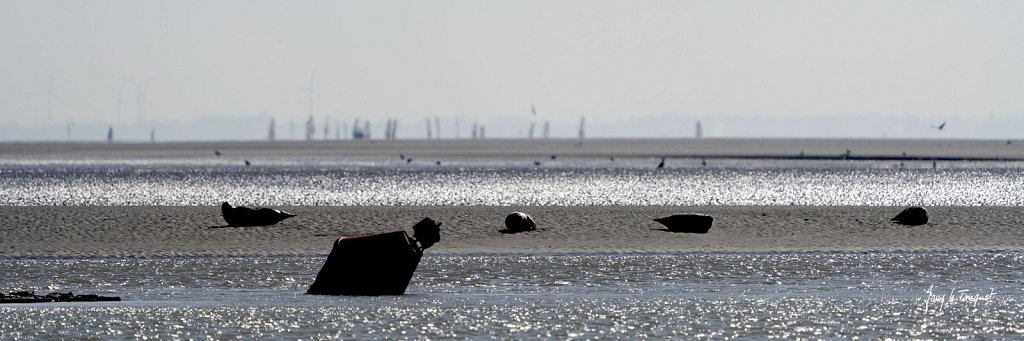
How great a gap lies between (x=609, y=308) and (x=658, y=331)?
6.65ft

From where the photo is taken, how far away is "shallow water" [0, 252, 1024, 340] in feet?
59.7

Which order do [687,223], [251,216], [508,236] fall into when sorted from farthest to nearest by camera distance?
[251,216] → [687,223] → [508,236]

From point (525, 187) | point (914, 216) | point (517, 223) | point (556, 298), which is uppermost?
point (914, 216)

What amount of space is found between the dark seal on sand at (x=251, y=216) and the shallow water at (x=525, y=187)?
516 inches

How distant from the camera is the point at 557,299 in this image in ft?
69.4

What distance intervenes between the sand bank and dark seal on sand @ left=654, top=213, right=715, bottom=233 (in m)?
0.22

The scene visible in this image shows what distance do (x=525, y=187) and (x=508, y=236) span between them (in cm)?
2918

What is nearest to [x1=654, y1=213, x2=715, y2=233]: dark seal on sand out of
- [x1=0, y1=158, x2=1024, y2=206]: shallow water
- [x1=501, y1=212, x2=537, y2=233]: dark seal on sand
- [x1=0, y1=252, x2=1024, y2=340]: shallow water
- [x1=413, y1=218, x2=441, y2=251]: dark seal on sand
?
[x1=501, y1=212, x2=537, y2=233]: dark seal on sand

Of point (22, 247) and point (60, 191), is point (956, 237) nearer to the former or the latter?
point (22, 247)

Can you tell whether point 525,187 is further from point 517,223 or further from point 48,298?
point 48,298

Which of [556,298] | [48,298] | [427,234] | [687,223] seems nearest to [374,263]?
[427,234]

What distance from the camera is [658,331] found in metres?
18.2

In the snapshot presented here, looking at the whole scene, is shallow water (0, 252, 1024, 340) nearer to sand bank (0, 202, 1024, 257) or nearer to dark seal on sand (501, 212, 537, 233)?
sand bank (0, 202, 1024, 257)

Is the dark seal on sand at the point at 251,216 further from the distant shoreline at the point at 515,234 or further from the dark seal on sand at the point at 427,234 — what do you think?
the dark seal on sand at the point at 427,234
